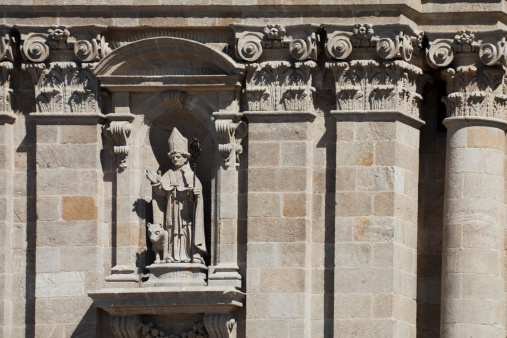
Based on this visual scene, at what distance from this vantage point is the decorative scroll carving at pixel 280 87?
3278 centimetres

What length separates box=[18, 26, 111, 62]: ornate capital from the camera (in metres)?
33.2

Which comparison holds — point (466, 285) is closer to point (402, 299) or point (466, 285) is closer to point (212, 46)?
point (402, 299)

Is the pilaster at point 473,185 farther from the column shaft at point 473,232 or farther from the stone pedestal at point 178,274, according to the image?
the stone pedestal at point 178,274

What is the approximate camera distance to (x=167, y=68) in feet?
109

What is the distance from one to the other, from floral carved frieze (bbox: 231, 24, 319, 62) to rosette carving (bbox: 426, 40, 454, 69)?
1.72 metres

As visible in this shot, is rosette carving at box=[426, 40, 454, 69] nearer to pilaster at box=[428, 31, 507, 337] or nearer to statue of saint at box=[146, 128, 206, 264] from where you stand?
pilaster at box=[428, 31, 507, 337]

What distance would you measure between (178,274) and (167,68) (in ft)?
10.3

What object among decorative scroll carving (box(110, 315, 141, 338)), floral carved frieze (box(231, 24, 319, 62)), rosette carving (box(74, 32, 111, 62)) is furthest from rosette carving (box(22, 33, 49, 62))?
decorative scroll carving (box(110, 315, 141, 338))

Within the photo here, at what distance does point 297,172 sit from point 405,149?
166cm

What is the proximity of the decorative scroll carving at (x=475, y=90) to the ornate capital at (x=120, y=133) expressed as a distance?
16.0ft

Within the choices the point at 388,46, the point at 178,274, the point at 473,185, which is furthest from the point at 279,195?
the point at 473,185

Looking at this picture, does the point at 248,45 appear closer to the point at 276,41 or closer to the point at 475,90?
the point at 276,41

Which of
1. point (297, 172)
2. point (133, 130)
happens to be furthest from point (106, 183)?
point (297, 172)

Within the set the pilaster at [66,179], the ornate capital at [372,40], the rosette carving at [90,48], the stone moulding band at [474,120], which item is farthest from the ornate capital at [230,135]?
the stone moulding band at [474,120]
